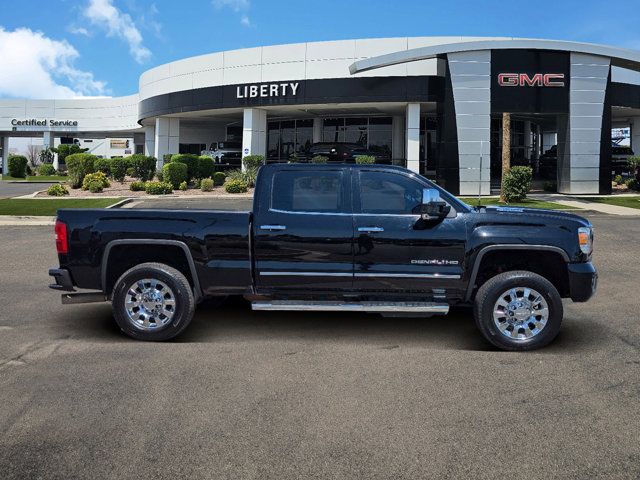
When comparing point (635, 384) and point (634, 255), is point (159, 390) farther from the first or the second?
point (634, 255)

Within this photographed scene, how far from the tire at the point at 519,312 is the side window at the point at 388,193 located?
3.76ft

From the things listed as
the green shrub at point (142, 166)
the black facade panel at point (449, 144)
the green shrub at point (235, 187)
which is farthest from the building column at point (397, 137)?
the green shrub at point (142, 166)

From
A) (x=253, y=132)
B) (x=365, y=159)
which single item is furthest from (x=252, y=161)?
(x=365, y=159)

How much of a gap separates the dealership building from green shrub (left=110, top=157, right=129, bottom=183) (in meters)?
7.36

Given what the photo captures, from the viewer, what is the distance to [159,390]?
4.54 metres

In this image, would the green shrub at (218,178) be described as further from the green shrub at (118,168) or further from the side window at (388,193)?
the side window at (388,193)

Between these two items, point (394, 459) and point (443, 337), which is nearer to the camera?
point (394, 459)

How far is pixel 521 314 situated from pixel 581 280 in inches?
28.1

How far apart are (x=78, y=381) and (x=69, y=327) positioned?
1902 mm

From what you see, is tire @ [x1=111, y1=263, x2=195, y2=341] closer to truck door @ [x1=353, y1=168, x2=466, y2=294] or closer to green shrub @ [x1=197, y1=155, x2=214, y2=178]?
truck door @ [x1=353, y1=168, x2=466, y2=294]

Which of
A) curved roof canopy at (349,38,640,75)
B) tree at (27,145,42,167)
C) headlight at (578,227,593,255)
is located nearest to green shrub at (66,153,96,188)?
curved roof canopy at (349,38,640,75)

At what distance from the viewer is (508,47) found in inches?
1088

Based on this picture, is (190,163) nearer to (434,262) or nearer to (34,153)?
(434,262)

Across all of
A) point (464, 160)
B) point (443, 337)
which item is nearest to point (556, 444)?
point (443, 337)
